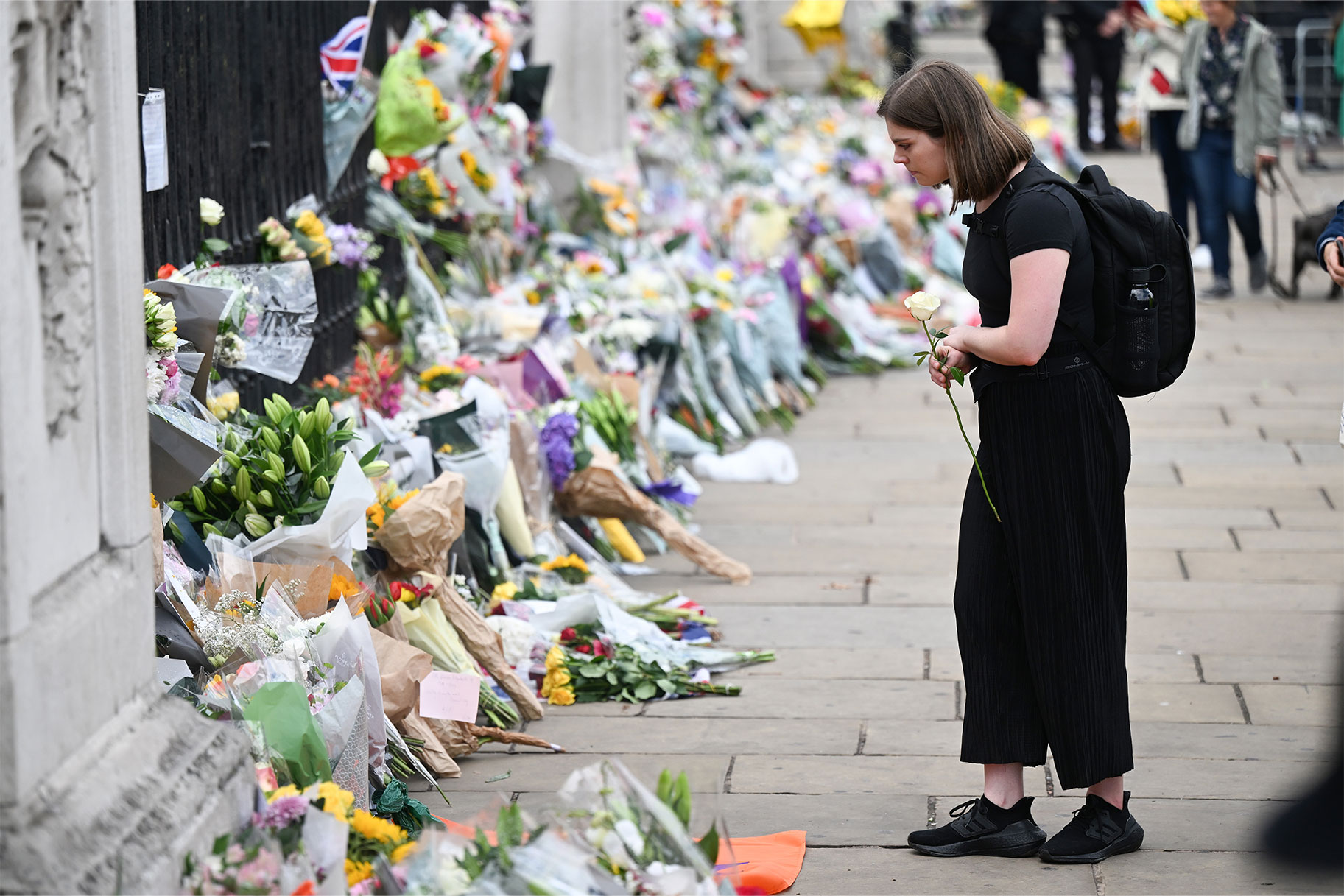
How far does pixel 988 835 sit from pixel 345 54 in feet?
11.5

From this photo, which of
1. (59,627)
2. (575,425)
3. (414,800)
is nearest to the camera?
(59,627)

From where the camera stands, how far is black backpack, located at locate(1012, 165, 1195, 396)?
9.93 ft

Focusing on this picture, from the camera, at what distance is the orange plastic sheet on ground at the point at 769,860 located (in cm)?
305

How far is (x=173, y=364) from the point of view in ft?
11.2

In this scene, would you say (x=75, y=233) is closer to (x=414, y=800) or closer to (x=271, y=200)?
(x=414, y=800)

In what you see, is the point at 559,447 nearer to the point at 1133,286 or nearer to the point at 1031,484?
the point at 1031,484

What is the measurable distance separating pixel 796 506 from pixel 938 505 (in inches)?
21.8

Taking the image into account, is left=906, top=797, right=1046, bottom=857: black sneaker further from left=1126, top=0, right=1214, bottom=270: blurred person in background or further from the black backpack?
left=1126, top=0, right=1214, bottom=270: blurred person in background

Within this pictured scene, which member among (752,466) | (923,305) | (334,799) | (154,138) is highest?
(154,138)

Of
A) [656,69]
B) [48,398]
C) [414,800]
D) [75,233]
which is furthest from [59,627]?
[656,69]

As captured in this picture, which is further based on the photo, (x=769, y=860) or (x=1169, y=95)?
(x=1169, y=95)

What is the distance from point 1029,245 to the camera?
293 cm

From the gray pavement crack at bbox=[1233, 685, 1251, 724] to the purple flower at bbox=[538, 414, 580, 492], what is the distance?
6.94 feet

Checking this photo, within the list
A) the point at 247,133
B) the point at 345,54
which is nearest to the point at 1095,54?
the point at 345,54
